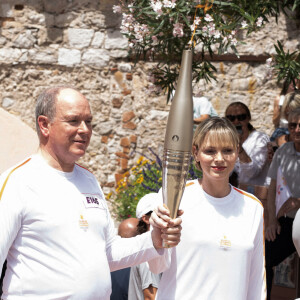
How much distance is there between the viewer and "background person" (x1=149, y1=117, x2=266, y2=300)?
7.98 ft

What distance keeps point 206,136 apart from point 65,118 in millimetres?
791

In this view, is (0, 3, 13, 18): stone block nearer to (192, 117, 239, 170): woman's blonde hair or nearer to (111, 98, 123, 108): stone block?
(111, 98, 123, 108): stone block

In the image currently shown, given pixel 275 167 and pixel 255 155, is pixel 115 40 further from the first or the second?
pixel 275 167

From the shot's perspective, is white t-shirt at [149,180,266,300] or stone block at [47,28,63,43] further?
stone block at [47,28,63,43]

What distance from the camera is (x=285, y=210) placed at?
3.99 m

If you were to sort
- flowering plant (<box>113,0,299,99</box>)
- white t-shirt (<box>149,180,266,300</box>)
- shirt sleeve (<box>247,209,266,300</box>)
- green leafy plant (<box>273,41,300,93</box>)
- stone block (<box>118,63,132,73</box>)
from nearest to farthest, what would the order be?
1. white t-shirt (<box>149,180,266,300</box>)
2. shirt sleeve (<box>247,209,266,300</box>)
3. flowering plant (<box>113,0,299,99</box>)
4. green leafy plant (<box>273,41,300,93</box>)
5. stone block (<box>118,63,132,73</box>)

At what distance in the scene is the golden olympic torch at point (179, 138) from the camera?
1899 mm

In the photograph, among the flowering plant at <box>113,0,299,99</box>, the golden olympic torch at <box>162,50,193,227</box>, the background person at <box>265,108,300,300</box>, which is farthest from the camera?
the background person at <box>265,108,300,300</box>

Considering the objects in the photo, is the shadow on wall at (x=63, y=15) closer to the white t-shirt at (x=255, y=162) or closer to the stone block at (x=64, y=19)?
the stone block at (x=64, y=19)

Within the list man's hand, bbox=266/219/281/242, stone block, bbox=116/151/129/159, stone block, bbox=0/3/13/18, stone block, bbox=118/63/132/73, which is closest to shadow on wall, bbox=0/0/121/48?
stone block, bbox=0/3/13/18

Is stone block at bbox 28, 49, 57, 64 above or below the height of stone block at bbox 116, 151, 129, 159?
above

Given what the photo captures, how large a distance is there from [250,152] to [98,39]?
2.79 m

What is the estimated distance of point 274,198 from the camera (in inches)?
163

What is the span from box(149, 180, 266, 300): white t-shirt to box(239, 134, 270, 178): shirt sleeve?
7.23ft
